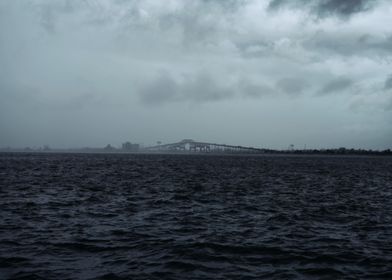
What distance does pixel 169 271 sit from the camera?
1261cm

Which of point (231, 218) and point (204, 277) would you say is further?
point (231, 218)

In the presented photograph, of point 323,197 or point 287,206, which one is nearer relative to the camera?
point 287,206

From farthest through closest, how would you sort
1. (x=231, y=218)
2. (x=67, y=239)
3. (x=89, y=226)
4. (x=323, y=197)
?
(x=323, y=197), (x=231, y=218), (x=89, y=226), (x=67, y=239)

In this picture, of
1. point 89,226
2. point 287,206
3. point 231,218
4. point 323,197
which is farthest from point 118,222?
point 323,197

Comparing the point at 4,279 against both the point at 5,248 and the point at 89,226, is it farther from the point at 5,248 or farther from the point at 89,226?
the point at 89,226

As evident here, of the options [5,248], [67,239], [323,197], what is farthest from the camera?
[323,197]

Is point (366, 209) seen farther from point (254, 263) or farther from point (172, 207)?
point (254, 263)

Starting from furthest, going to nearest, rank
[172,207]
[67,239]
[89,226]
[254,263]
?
[172,207]
[89,226]
[67,239]
[254,263]

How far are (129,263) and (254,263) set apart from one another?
12.9 ft

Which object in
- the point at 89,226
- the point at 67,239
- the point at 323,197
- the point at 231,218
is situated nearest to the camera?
the point at 67,239

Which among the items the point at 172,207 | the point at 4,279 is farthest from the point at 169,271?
the point at 172,207

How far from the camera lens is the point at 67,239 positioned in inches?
641

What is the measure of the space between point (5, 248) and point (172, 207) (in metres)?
11.9

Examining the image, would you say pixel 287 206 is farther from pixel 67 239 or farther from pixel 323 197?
pixel 67 239
